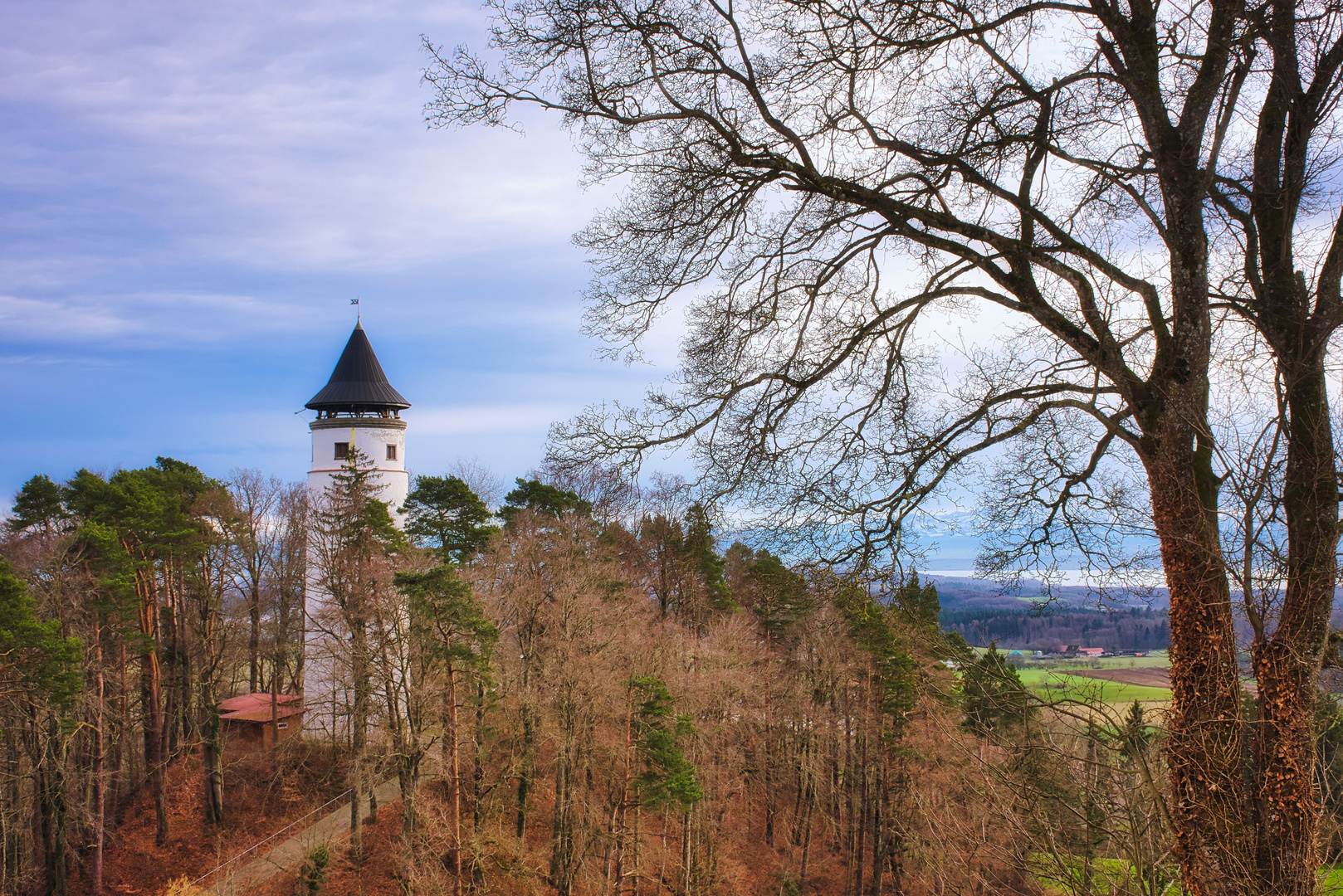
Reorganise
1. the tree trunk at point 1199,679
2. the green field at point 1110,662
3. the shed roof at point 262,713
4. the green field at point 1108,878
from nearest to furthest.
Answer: the tree trunk at point 1199,679 < the green field at point 1108,878 < the green field at point 1110,662 < the shed roof at point 262,713

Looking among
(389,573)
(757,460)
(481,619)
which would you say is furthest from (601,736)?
(757,460)

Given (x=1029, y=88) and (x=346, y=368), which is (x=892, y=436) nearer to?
(x=1029, y=88)

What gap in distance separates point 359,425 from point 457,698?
42.9 ft

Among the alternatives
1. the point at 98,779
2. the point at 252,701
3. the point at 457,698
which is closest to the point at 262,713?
the point at 252,701

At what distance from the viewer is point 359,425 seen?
28.6 m

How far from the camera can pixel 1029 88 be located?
486cm

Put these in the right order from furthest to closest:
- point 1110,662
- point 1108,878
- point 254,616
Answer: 1. point 254,616
2. point 1110,662
3. point 1108,878

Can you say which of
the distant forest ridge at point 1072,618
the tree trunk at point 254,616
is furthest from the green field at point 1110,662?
the tree trunk at point 254,616

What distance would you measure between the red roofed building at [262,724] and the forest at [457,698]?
2.80 feet

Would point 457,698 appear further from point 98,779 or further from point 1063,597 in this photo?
point 1063,597

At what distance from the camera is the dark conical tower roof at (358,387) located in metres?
29.1

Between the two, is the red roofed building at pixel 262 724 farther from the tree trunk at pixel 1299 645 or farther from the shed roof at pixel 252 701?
the tree trunk at pixel 1299 645

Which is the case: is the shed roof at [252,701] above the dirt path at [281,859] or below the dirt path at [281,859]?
above

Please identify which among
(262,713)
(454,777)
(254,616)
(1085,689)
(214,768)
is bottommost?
(214,768)
